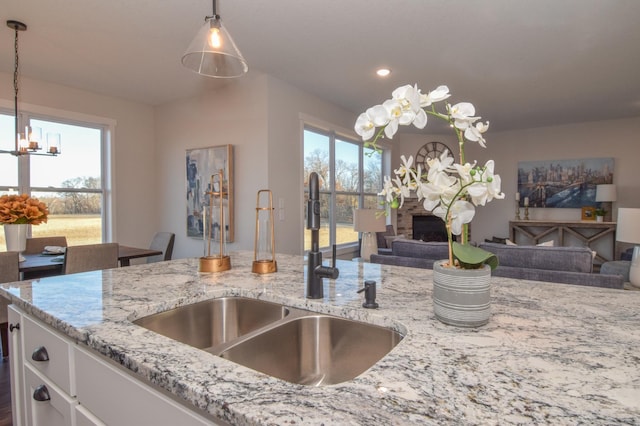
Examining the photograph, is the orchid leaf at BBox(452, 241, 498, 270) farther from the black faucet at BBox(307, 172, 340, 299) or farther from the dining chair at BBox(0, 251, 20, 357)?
the dining chair at BBox(0, 251, 20, 357)

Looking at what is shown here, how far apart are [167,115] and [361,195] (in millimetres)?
3093

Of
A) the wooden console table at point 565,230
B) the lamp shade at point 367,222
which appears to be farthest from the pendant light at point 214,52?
the wooden console table at point 565,230

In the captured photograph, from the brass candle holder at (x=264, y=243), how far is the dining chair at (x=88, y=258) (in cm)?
186

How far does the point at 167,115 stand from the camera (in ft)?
15.5

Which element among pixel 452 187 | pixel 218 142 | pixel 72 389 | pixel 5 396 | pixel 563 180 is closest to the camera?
pixel 452 187

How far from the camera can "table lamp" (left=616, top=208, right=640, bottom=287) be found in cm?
266

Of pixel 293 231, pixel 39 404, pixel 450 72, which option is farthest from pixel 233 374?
pixel 450 72

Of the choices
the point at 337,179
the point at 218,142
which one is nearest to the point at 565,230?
the point at 337,179

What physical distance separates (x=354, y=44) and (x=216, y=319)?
2.59m

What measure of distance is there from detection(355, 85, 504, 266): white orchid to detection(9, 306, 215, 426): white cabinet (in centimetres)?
69

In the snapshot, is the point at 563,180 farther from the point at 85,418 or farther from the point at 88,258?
the point at 85,418

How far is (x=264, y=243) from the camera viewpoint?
1.65 metres

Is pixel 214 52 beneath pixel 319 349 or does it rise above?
above

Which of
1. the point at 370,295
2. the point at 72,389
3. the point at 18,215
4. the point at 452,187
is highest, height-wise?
the point at 452,187
